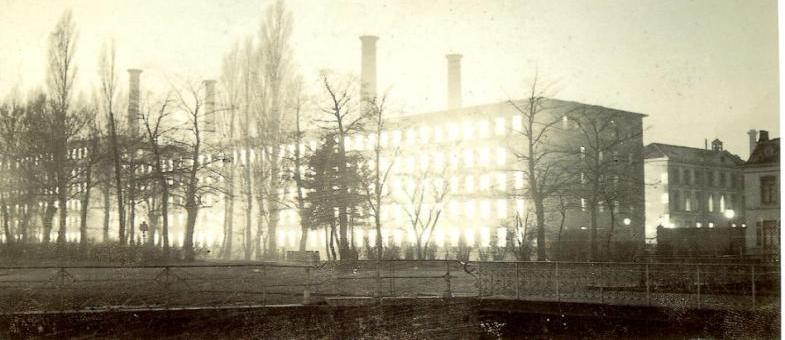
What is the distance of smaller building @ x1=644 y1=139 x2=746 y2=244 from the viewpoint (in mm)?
60562

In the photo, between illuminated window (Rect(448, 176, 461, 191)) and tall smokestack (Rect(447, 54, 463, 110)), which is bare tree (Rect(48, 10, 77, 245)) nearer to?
illuminated window (Rect(448, 176, 461, 191))

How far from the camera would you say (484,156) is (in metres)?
51.1

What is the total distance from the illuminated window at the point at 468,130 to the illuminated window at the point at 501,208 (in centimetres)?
456

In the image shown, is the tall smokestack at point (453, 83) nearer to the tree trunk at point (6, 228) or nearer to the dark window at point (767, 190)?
the dark window at point (767, 190)

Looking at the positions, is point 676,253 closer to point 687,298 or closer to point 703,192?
point 687,298

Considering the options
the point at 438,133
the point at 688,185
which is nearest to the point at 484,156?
the point at 438,133

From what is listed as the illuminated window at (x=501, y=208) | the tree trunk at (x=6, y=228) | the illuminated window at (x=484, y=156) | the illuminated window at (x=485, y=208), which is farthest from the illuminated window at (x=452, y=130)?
the tree trunk at (x=6, y=228)

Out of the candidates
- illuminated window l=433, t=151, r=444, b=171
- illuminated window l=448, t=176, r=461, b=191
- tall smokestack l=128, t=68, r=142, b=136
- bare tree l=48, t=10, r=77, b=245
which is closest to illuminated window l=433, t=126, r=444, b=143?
illuminated window l=433, t=151, r=444, b=171

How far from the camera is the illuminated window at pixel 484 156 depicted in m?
50.8

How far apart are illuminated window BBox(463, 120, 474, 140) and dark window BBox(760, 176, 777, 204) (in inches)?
762

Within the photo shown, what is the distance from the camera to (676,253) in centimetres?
3114

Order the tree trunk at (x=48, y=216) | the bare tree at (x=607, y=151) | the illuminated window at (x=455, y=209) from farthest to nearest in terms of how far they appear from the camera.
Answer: the illuminated window at (x=455, y=209) → the bare tree at (x=607, y=151) → the tree trunk at (x=48, y=216)

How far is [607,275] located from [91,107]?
85.0 ft

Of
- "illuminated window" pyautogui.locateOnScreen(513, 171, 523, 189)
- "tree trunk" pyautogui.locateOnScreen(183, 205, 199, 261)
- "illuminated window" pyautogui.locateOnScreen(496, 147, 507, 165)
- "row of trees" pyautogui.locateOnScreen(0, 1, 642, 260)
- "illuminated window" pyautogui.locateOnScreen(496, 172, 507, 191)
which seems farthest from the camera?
"illuminated window" pyautogui.locateOnScreen(496, 147, 507, 165)
